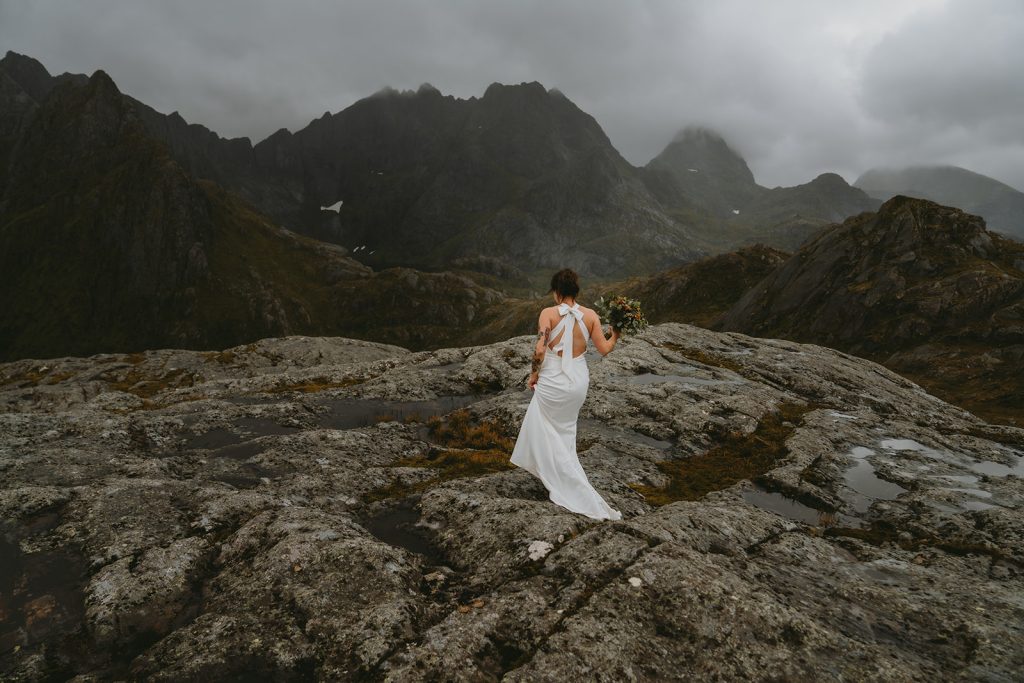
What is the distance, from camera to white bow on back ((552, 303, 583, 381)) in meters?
12.9

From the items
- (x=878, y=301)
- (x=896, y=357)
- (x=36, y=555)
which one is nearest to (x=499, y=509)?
(x=36, y=555)

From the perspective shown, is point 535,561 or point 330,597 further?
point 535,561

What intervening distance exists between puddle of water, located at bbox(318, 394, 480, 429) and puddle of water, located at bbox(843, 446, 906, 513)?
17.2 metres

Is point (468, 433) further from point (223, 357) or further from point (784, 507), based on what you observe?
point (223, 357)

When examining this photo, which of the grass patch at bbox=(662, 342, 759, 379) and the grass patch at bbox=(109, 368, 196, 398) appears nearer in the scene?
the grass patch at bbox=(662, 342, 759, 379)

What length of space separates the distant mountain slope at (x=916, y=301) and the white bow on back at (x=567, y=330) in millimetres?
68396

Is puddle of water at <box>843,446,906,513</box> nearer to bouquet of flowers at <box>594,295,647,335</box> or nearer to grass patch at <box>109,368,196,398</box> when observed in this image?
bouquet of flowers at <box>594,295,647,335</box>

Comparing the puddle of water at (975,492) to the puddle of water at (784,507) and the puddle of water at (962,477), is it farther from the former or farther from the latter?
the puddle of water at (784,507)

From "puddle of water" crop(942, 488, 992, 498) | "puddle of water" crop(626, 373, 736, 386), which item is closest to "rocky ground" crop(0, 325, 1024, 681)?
"puddle of water" crop(942, 488, 992, 498)

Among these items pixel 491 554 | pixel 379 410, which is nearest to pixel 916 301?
pixel 379 410

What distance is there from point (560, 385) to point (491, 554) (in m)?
5.04

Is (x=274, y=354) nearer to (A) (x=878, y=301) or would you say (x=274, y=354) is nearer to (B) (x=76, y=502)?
(B) (x=76, y=502)

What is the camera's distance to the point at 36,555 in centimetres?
921

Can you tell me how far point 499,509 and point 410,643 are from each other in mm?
3934
